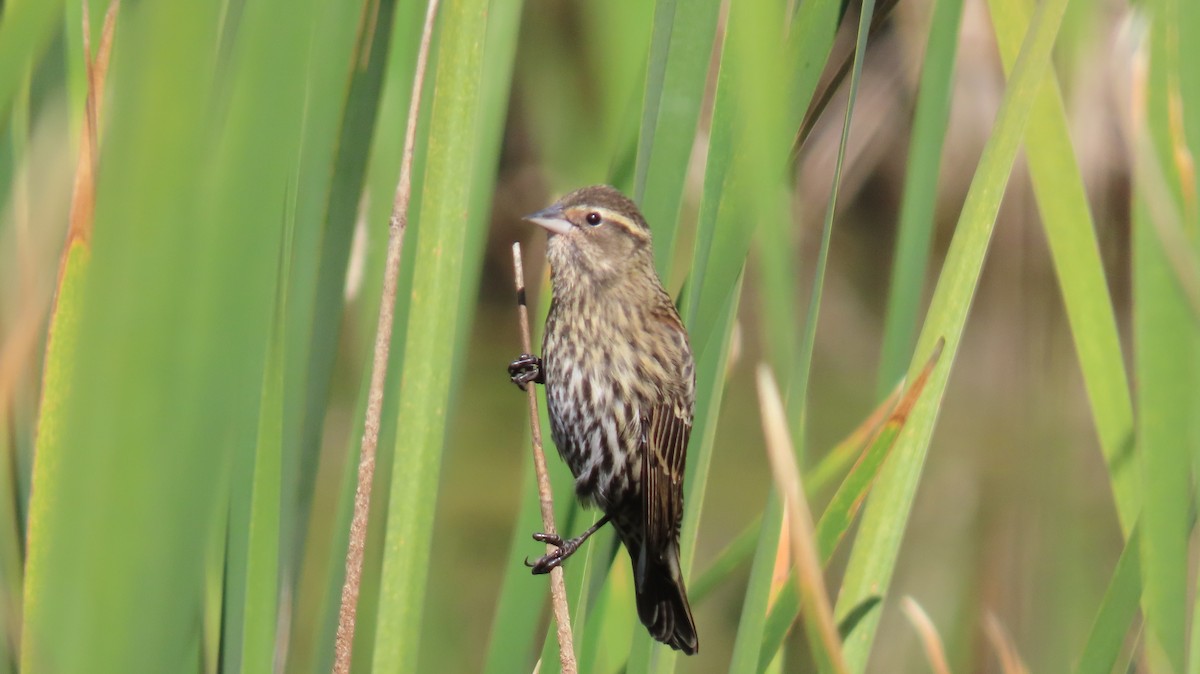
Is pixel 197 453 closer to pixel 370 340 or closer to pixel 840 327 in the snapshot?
pixel 370 340

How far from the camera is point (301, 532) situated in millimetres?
1581

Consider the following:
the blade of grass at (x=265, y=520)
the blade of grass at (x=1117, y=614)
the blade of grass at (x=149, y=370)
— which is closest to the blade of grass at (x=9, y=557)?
the blade of grass at (x=265, y=520)

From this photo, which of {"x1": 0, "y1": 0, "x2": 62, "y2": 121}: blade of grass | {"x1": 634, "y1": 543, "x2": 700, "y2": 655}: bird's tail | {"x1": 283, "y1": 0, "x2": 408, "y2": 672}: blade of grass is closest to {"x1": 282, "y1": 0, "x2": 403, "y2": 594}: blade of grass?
{"x1": 283, "y1": 0, "x2": 408, "y2": 672}: blade of grass

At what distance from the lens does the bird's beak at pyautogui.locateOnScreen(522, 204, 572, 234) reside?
1947mm

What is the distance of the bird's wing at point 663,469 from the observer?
2.01m

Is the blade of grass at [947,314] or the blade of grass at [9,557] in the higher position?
the blade of grass at [947,314]

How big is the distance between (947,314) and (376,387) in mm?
618

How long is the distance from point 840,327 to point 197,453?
263 inches

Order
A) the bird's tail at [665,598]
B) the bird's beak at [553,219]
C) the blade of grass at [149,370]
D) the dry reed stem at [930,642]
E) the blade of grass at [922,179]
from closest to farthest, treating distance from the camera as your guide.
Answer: the blade of grass at [149,370]
the blade of grass at [922,179]
the dry reed stem at [930,642]
the bird's tail at [665,598]
the bird's beak at [553,219]

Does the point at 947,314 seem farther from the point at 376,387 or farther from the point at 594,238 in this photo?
the point at 594,238

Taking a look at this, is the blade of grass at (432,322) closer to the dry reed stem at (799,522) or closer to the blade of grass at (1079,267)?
the dry reed stem at (799,522)

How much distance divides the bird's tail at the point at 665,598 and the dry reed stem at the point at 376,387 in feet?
1.58

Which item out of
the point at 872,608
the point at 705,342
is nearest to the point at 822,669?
the point at 872,608

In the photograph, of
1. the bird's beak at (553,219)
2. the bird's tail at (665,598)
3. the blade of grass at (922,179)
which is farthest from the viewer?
the bird's beak at (553,219)
